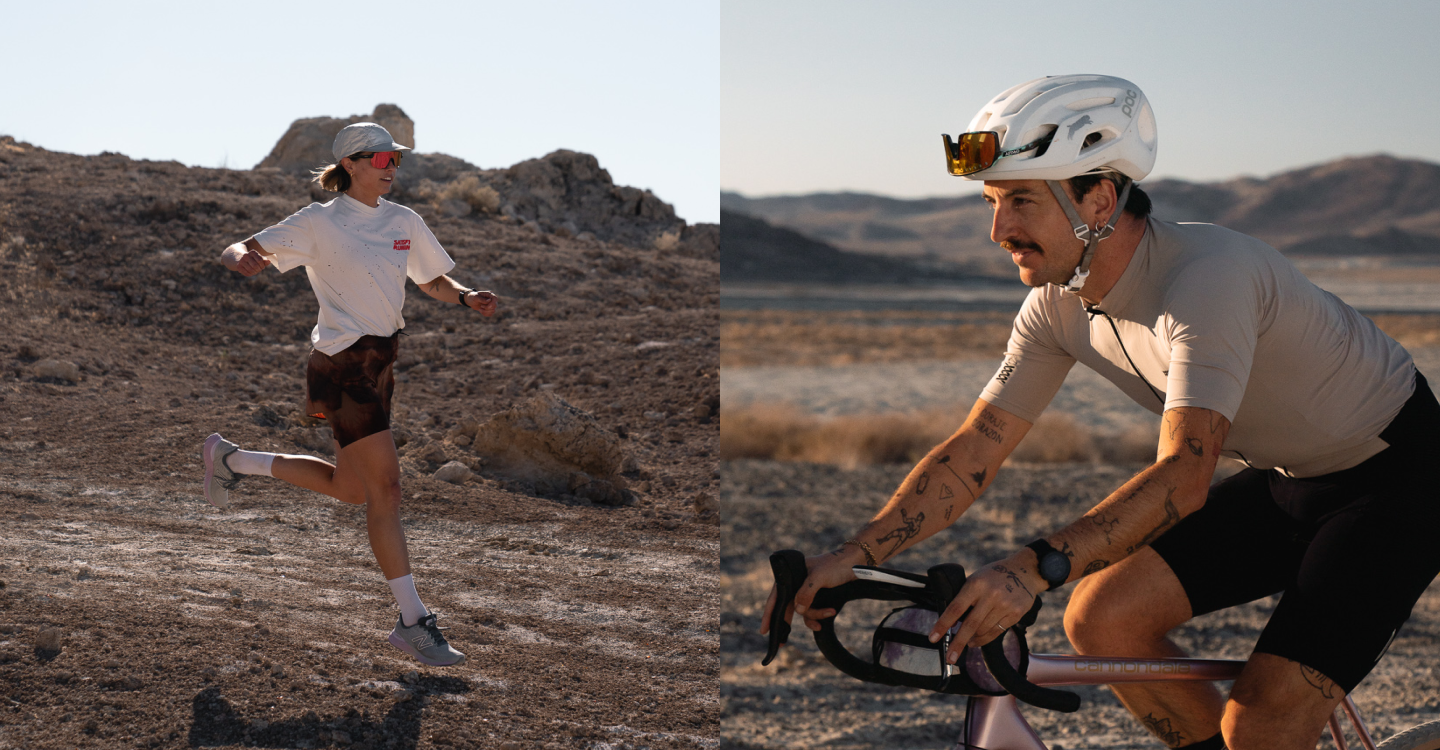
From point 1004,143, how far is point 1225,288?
1.80ft

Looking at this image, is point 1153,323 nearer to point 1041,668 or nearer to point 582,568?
point 1041,668

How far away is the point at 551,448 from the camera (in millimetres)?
9258

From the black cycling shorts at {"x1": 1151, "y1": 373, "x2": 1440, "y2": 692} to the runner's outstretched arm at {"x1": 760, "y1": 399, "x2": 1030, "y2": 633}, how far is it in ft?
1.45

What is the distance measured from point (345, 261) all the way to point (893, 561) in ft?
25.8

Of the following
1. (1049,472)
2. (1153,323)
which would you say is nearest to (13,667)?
(1153,323)

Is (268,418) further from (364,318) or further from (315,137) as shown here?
(315,137)

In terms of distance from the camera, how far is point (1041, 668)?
246cm

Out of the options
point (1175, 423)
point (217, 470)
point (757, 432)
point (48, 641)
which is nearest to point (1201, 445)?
point (1175, 423)

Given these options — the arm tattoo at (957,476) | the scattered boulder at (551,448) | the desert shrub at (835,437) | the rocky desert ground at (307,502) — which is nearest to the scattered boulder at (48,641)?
the rocky desert ground at (307,502)

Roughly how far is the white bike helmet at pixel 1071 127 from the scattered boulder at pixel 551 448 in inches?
265

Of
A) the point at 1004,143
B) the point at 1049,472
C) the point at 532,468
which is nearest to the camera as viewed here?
the point at 1004,143

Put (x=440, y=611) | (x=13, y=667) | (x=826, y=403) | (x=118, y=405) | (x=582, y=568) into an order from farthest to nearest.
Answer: (x=826, y=403) < (x=118, y=405) < (x=582, y=568) < (x=440, y=611) < (x=13, y=667)

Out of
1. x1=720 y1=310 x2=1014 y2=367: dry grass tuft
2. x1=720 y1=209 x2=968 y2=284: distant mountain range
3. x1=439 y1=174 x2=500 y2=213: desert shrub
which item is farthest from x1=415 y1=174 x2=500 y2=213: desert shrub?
x1=720 y1=209 x2=968 y2=284: distant mountain range

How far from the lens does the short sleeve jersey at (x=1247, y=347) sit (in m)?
2.36
